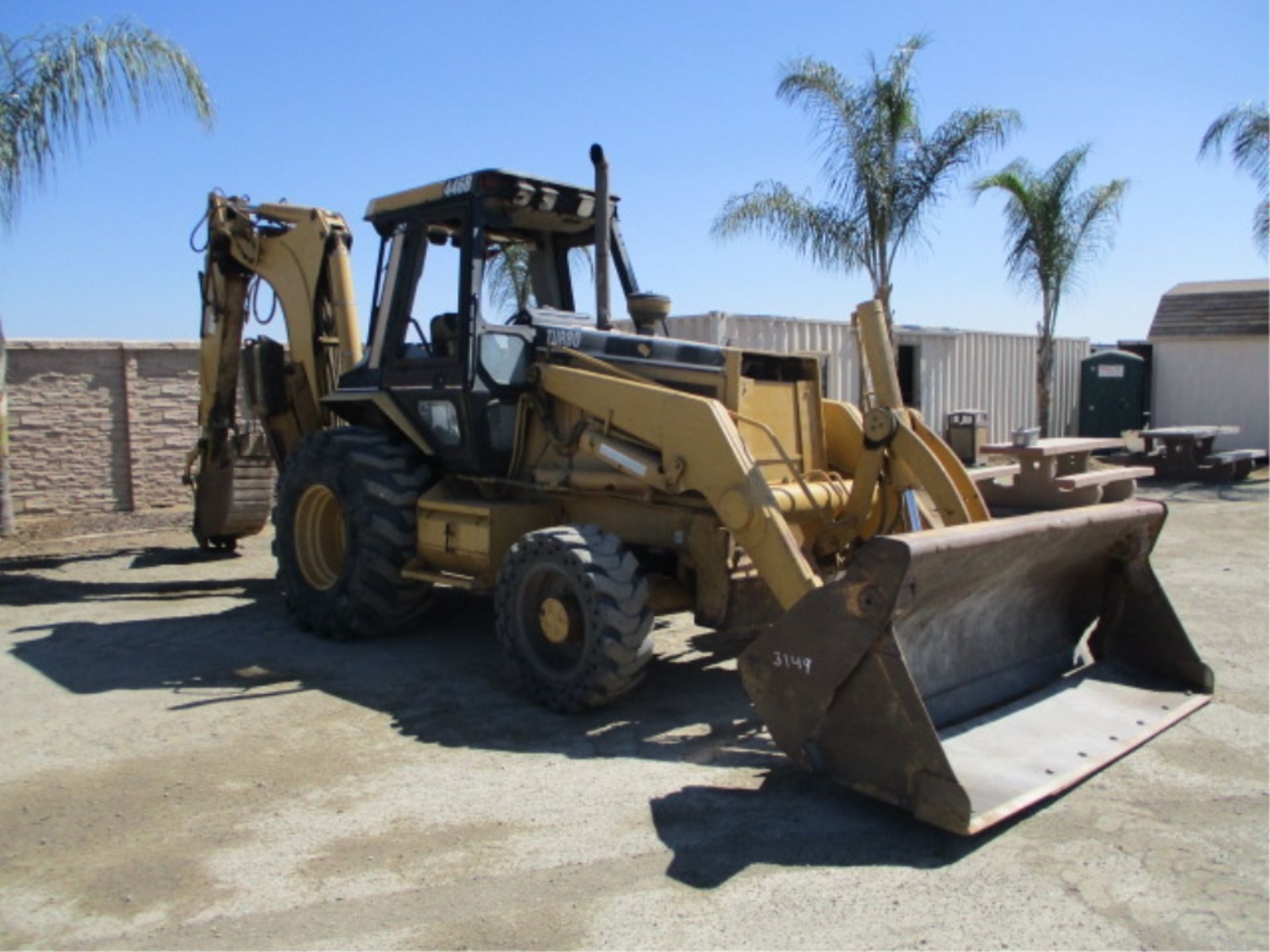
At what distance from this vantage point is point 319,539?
25.4ft

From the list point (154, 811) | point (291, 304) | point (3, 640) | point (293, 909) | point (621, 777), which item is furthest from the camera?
point (291, 304)

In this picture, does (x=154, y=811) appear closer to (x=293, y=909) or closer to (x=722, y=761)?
(x=293, y=909)

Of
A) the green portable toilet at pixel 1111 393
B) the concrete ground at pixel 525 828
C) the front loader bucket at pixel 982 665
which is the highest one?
the green portable toilet at pixel 1111 393

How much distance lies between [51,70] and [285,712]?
320 inches

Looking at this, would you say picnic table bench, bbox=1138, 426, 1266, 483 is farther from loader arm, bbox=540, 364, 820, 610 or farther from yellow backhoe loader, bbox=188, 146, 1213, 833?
loader arm, bbox=540, 364, 820, 610

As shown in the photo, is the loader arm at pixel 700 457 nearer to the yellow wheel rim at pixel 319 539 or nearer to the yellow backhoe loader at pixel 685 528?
the yellow backhoe loader at pixel 685 528

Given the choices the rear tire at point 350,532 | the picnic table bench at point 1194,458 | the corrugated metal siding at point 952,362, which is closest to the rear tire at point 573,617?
the rear tire at point 350,532

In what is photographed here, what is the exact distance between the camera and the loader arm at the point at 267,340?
8.34m

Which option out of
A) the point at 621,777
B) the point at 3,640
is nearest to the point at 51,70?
the point at 3,640

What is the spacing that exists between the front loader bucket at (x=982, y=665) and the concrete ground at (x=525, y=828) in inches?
7.3

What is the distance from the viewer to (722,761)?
4957 mm

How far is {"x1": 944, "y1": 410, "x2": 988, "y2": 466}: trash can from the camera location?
58.1 feet

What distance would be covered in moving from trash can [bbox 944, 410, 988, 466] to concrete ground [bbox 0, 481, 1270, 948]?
11.2 meters

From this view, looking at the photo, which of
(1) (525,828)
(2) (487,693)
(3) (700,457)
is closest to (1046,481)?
(3) (700,457)
